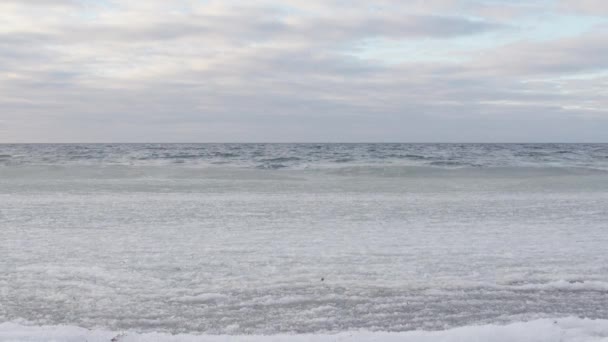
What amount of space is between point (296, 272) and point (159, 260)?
153 cm

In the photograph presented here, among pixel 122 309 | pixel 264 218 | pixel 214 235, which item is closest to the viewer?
pixel 122 309

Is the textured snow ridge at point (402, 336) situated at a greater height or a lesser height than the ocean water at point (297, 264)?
greater

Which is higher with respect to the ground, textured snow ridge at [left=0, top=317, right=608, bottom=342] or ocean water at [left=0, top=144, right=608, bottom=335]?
textured snow ridge at [left=0, top=317, right=608, bottom=342]

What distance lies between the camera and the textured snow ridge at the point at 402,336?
10.4ft

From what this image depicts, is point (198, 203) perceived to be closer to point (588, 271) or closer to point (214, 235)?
point (214, 235)

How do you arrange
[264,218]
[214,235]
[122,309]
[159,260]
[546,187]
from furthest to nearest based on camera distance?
[546,187] → [264,218] → [214,235] → [159,260] → [122,309]

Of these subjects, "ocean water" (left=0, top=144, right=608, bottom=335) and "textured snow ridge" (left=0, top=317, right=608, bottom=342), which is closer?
"textured snow ridge" (left=0, top=317, right=608, bottom=342)

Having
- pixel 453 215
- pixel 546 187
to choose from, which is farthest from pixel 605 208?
pixel 546 187

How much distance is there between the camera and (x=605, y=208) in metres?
9.57

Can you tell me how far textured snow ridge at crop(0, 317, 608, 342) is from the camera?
10.4ft

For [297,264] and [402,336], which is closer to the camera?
[402,336]

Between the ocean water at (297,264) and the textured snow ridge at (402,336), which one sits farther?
the ocean water at (297,264)

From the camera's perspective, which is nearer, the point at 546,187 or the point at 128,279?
the point at 128,279

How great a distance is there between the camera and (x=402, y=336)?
3201 mm
